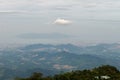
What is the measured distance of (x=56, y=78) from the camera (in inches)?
4008

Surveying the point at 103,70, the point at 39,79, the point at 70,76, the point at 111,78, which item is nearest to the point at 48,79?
the point at 39,79

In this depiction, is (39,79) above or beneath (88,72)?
above

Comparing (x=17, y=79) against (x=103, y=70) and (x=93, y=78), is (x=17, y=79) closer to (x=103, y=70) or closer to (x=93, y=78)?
(x=93, y=78)

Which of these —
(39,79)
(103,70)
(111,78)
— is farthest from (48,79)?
(103,70)

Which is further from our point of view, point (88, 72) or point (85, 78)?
point (88, 72)

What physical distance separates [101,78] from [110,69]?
3206 cm

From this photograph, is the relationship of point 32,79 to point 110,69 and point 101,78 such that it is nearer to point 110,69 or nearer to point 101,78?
point 101,78

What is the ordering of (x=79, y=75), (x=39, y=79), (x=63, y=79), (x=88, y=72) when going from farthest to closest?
(x=88, y=72)
(x=79, y=75)
(x=63, y=79)
(x=39, y=79)

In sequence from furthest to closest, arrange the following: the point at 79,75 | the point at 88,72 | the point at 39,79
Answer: the point at 88,72 < the point at 79,75 < the point at 39,79

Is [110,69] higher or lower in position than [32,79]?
lower

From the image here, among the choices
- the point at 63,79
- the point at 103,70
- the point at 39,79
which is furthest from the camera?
the point at 103,70

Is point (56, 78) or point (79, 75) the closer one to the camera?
point (56, 78)

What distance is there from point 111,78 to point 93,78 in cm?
657

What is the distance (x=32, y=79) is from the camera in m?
92.5
